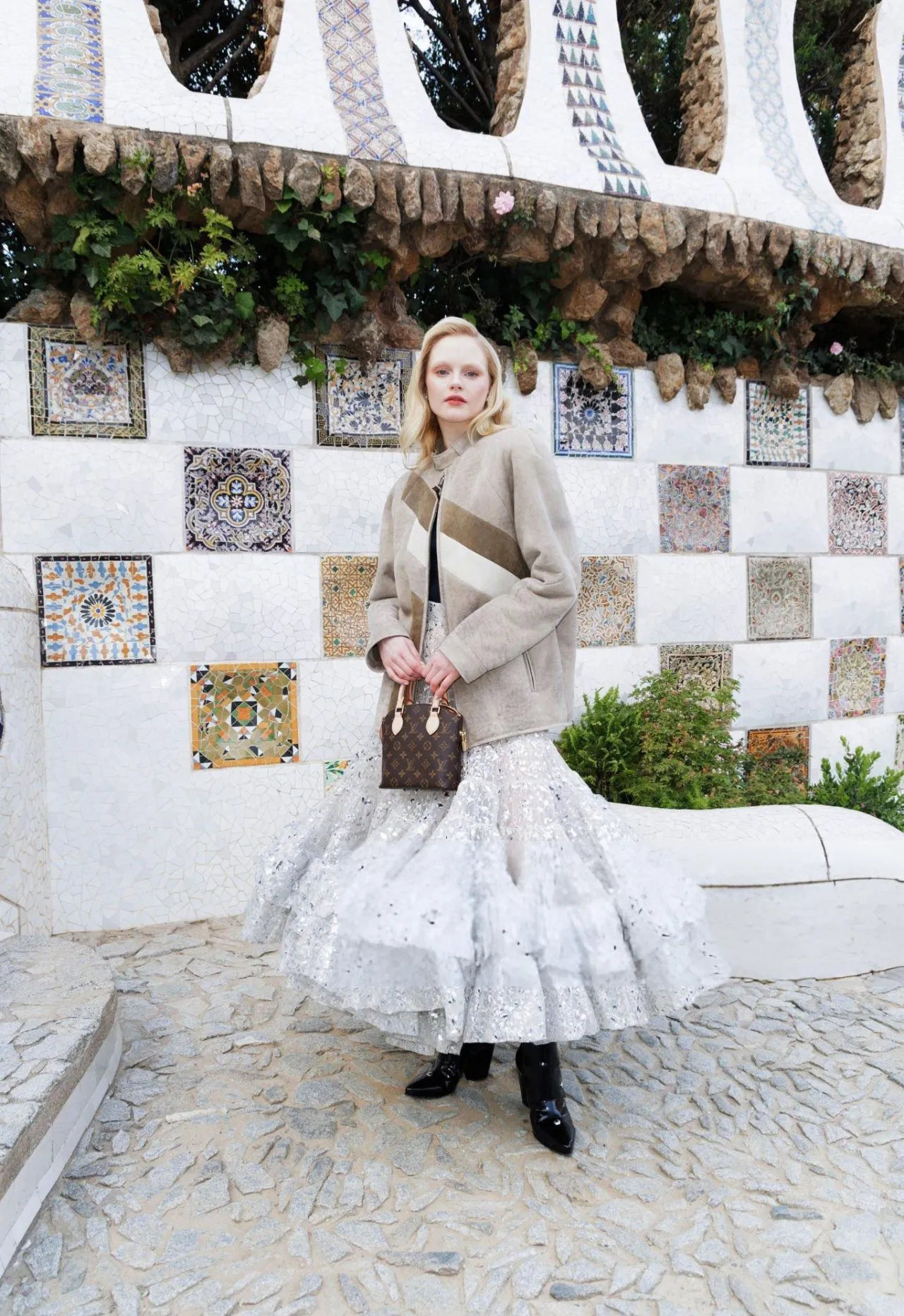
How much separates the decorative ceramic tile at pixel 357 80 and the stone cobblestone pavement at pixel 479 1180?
363 centimetres

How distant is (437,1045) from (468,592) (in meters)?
1.12

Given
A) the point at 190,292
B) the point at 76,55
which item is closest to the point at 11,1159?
the point at 190,292

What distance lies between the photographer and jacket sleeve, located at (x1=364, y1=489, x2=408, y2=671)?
99.5 inches

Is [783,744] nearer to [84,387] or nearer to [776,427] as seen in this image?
[776,427]

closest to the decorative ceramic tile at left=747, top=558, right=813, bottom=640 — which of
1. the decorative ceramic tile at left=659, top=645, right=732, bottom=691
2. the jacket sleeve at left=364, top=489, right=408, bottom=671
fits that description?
the decorative ceramic tile at left=659, top=645, right=732, bottom=691

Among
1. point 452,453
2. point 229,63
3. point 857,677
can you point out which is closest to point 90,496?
point 452,453

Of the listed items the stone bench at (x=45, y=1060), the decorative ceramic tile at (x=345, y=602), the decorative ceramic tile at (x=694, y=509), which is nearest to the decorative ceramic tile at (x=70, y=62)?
the decorative ceramic tile at (x=345, y=602)

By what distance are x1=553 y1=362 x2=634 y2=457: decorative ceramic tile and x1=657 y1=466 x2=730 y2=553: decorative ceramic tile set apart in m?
0.29

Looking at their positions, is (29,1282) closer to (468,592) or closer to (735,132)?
(468,592)

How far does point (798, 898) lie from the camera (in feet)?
11.1

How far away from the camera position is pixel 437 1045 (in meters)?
2.07

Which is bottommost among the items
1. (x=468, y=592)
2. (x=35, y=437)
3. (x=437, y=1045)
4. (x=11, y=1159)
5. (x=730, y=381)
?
(x=11, y=1159)

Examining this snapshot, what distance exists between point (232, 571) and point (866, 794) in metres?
3.28

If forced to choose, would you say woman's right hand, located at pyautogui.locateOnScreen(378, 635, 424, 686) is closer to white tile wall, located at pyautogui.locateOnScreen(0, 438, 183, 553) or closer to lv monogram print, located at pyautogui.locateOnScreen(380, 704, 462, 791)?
lv monogram print, located at pyautogui.locateOnScreen(380, 704, 462, 791)
